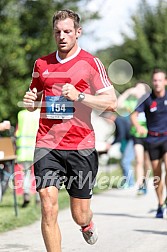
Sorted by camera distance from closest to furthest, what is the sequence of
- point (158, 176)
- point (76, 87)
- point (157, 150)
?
point (76, 87) → point (158, 176) → point (157, 150)

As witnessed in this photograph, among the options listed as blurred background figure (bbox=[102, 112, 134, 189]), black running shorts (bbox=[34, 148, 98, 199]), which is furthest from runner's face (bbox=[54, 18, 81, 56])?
blurred background figure (bbox=[102, 112, 134, 189])

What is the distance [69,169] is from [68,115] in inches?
19.2

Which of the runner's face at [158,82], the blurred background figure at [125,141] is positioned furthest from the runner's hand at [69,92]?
the blurred background figure at [125,141]

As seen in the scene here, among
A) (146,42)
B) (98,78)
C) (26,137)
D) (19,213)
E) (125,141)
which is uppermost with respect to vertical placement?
(146,42)

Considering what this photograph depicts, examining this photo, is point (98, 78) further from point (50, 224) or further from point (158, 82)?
point (158, 82)

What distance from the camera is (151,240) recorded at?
28.7 ft

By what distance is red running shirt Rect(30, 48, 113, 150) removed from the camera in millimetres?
6852

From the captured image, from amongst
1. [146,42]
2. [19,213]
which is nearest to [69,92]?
[19,213]

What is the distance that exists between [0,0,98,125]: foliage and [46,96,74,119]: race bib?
1068 centimetres

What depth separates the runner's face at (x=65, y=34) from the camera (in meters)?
6.87

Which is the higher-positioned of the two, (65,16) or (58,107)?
(65,16)

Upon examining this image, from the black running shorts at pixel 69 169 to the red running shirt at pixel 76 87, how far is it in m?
0.06

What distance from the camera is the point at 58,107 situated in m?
6.84

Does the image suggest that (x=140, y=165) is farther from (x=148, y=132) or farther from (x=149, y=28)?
(x=149, y=28)
